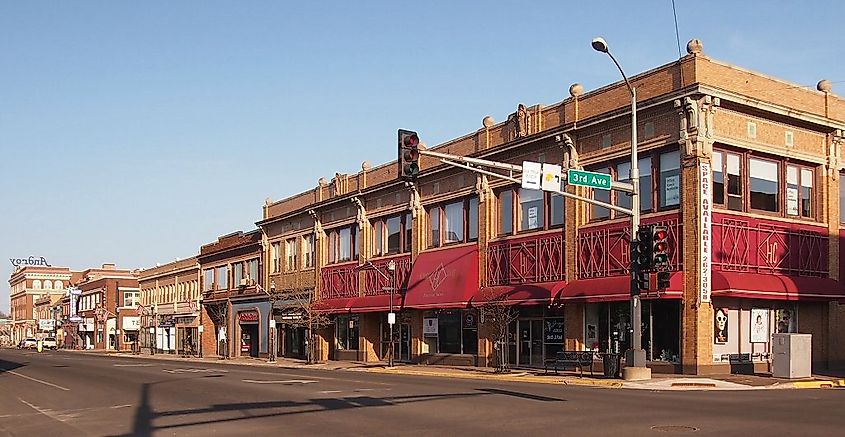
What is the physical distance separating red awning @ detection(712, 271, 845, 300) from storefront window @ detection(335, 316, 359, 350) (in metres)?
27.0

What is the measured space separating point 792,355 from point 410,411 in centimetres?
1509

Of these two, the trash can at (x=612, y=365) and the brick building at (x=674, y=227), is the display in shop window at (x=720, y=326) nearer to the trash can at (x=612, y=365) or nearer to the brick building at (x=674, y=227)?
the brick building at (x=674, y=227)

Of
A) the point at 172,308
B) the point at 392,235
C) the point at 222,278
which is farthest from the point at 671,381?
the point at 172,308

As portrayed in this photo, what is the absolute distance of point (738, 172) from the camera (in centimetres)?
Answer: 3306

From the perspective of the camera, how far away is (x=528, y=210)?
4025cm

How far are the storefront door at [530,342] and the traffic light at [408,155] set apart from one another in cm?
1917

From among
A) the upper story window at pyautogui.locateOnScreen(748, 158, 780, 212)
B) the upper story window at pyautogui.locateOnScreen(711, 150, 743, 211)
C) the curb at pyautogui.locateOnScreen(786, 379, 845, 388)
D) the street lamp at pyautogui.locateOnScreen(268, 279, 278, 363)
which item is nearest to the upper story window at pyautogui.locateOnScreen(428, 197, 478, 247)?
the upper story window at pyautogui.locateOnScreen(711, 150, 743, 211)

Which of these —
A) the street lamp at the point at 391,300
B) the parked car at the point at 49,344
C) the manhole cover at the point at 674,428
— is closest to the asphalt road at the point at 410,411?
the manhole cover at the point at 674,428

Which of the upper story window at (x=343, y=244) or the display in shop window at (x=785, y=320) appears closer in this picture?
the display in shop window at (x=785, y=320)

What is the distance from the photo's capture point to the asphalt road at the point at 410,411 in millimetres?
16188

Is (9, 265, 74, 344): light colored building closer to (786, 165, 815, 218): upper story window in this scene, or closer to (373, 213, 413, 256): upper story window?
(373, 213, 413, 256): upper story window

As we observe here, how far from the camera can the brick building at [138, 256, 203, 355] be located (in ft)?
272

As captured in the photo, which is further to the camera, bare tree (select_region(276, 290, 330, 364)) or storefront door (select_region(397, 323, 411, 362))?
bare tree (select_region(276, 290, 330, 364))

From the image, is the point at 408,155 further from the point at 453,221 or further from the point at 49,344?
the point at 49,344
